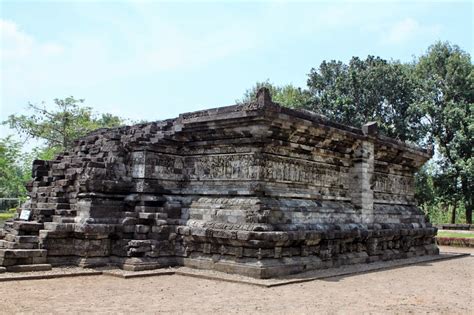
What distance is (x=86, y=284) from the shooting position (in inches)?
385

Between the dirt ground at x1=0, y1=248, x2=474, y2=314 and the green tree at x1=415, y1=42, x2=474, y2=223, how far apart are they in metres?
24.7

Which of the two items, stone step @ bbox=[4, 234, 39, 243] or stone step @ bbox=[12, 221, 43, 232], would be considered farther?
stone step @ bbox=[12, 221, 43, 232]

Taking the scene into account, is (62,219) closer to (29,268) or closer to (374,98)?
(29,268)

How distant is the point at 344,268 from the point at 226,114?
5.15m

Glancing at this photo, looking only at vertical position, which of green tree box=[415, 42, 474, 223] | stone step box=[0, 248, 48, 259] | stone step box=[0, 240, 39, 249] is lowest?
stone step box=[0, 248, 48, 259]

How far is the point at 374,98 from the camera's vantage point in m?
35.3

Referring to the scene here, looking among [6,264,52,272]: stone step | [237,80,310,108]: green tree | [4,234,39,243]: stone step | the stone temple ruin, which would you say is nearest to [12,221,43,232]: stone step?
the stone temple ruin

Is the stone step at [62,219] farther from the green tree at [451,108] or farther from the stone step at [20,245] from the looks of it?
the green tree at [451,108]

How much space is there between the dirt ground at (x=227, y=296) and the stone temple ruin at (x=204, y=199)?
123 cm

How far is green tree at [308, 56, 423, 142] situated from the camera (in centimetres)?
3494

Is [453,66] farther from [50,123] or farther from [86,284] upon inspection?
[86,284]

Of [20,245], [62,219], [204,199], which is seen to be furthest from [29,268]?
[204,199]

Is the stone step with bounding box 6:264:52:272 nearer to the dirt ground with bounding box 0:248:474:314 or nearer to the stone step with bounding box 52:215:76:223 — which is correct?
the dirt ground with bounding box 0:248:474:314

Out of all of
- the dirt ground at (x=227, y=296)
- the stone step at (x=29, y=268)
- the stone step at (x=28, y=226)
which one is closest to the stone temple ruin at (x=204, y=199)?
the stone step at (x=28, y=226)
